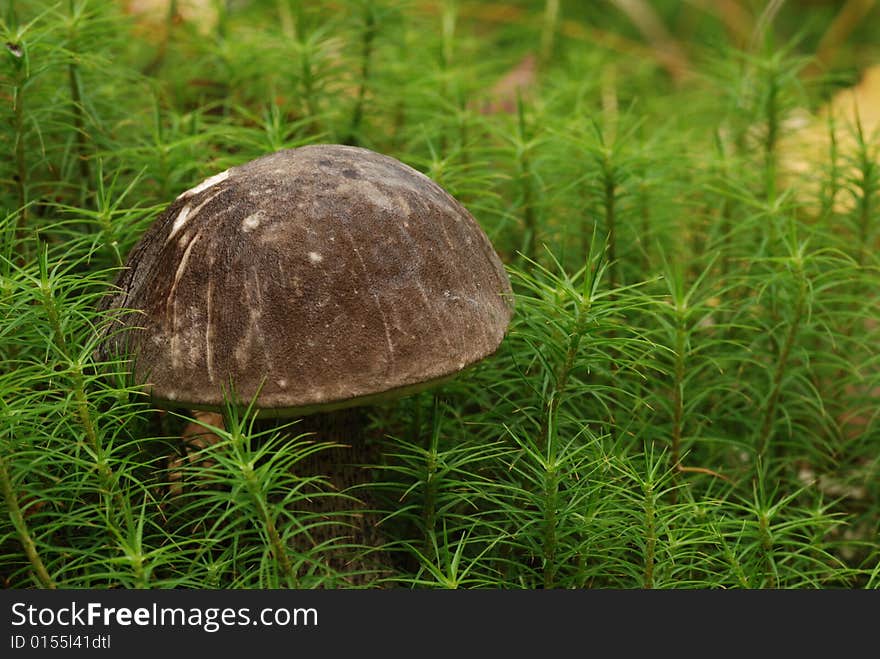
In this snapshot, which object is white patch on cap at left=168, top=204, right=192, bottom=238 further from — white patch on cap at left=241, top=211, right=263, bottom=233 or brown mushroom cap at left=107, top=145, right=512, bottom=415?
white patch on cap at left=241, top=211, right=263, bottom=233

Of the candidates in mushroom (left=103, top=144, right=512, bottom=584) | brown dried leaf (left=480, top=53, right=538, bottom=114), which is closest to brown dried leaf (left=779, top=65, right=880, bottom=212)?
brown dried leaf (left=480, top=53, right=538, bottom=114)

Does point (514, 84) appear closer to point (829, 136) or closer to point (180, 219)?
point (829, 136)

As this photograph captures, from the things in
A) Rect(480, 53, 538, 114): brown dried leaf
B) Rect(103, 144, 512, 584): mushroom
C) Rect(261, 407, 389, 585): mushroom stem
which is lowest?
Rect(261, 407, 389, 585): mushroom stem

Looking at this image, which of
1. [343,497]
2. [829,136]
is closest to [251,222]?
[343,497]

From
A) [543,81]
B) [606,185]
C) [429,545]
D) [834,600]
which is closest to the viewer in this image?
[834,600]

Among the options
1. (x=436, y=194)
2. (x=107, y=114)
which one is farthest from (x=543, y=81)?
(x=436, y=194)

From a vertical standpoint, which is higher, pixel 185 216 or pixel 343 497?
pixel 185 216

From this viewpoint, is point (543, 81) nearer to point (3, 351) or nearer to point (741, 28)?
point (741, 28)

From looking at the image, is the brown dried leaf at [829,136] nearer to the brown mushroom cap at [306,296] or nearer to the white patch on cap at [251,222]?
the brown mushroom cap at [306,296]
